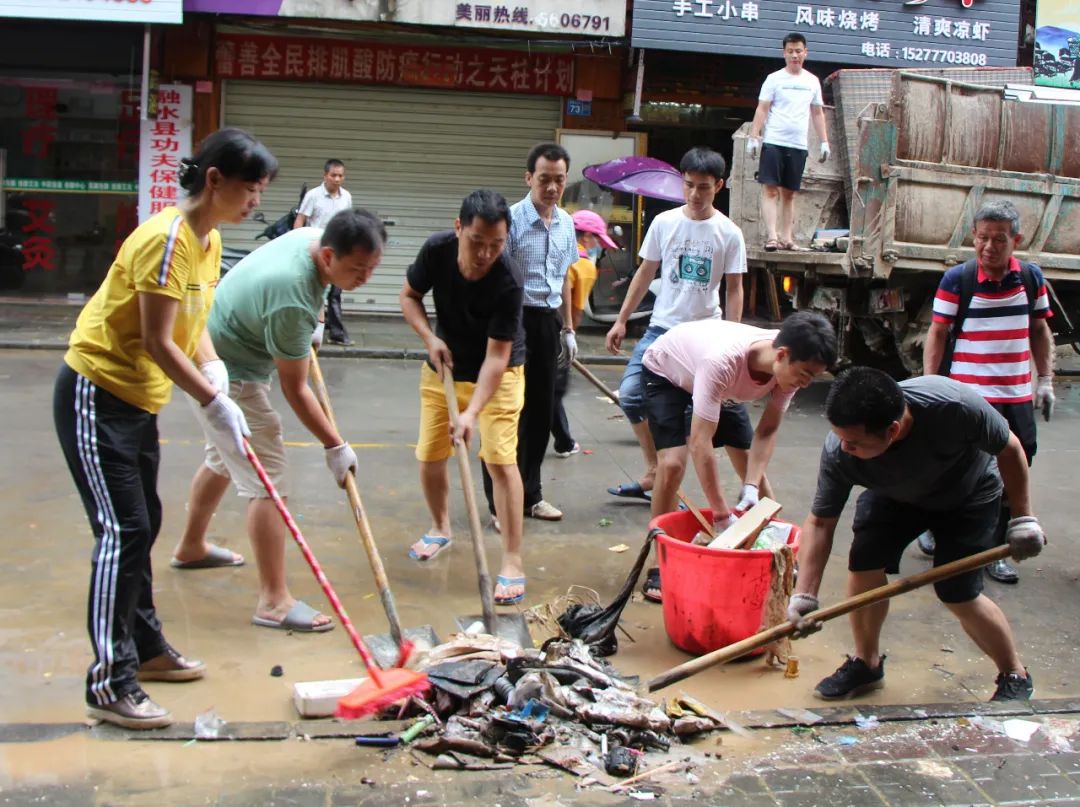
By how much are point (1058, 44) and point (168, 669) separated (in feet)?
45.2

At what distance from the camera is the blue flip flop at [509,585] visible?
4852 millimetres

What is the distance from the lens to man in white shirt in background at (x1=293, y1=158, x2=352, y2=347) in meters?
11.1

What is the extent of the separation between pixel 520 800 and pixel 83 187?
11.9 metres

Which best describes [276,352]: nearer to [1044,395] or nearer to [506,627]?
[506,627]

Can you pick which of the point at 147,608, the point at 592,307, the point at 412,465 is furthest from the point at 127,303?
the point at 592,307

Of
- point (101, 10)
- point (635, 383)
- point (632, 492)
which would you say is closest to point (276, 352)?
point (635, 383)

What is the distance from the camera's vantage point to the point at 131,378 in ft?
11.6

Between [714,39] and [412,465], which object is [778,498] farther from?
[714,39]

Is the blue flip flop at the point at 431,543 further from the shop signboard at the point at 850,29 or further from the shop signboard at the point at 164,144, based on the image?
the shop signboard at the point at 164,144

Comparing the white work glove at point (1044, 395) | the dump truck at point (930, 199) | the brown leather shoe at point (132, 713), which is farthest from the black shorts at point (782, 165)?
the brown leather shoe at point (132, 713)

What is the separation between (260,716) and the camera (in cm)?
377

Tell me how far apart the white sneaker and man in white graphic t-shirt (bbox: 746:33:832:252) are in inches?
168

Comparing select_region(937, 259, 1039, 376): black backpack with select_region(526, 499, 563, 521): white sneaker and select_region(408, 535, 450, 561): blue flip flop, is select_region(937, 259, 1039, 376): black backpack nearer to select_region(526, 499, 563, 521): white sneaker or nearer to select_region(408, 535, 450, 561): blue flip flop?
select_region(526, 499, 563, 521): white sneaker

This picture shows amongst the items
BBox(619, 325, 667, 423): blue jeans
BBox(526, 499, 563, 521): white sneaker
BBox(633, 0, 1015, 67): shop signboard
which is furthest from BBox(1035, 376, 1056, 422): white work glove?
BBox(633, 0, 1015, 67): shop signboard
